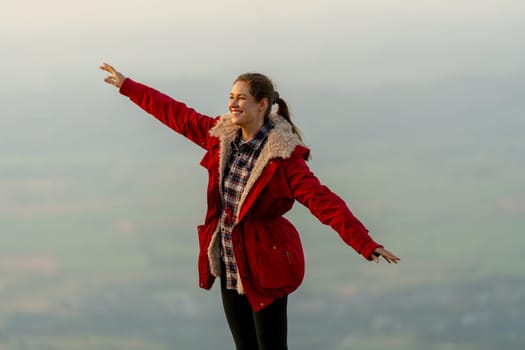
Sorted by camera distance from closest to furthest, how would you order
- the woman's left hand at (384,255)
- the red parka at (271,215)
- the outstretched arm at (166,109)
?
the woman's left hand at (384,255), the red parka at (271,215), the outstretched arm at (166,109)

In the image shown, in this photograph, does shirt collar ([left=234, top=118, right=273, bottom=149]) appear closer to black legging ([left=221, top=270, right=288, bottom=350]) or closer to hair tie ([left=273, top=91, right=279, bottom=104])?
hair tie ([left=273, top=91, right=279, bottom=104])

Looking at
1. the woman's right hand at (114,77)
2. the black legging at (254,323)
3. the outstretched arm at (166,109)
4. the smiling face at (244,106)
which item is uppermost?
the woman's right hand at (114,77)

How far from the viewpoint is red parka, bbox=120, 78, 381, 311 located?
5113 mm

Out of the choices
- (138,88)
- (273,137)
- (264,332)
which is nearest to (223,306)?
(264,332)

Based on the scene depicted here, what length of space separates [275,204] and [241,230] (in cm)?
25

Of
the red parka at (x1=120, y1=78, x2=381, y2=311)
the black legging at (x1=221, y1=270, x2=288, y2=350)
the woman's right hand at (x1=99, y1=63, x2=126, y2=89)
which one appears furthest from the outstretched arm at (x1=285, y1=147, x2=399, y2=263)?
the woman's right hand at (x1=99, y1=63, x2=126, y2=89)

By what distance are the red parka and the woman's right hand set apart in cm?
95

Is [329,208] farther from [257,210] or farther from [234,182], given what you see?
[234,182]

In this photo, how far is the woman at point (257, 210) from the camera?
5.21m

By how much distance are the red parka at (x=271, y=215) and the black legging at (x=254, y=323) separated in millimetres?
85

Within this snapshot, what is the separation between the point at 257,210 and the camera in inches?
207

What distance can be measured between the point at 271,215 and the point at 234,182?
0.29 meters

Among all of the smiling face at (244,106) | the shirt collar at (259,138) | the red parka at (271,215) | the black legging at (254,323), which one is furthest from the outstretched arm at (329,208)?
the black legging at (254,323)

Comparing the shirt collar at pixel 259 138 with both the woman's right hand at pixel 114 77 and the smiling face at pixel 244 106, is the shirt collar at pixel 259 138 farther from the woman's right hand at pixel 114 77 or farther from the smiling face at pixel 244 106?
the woman's right hand at pixel 114 77
